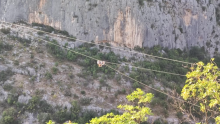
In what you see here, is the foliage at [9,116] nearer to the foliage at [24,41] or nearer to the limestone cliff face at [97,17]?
the foliage at [24,41]

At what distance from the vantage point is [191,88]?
15.3 feet

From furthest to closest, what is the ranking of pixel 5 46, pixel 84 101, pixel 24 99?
pixel 5 46 < pixel 84 101 < pixel 24 99

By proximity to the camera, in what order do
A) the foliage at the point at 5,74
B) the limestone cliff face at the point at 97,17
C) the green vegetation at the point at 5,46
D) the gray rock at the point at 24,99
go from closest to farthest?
the gray rock at the point at 24,99
the foliage at the point at 5,74
the green vegetation at the point at 5,46
the limestone cliff face at the point at 97,17

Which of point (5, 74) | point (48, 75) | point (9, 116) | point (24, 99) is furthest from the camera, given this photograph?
point (48, 75)

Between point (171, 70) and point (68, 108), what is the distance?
11524mm

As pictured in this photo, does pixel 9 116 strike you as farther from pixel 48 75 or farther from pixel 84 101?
pixel 84 101

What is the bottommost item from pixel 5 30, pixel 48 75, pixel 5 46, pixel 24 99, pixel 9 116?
pixel 9 116

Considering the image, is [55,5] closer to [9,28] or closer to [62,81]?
[9,28]

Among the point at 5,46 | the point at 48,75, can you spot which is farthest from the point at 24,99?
the point at 5,46

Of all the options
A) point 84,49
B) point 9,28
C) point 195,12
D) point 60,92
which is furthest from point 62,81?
point 195,12

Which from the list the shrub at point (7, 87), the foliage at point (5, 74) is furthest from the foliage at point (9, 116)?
the foliage at point (5, 74)

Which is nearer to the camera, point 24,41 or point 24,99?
point 24,99

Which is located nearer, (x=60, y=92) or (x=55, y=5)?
(x=60, y=92)

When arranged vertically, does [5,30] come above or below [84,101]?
above
